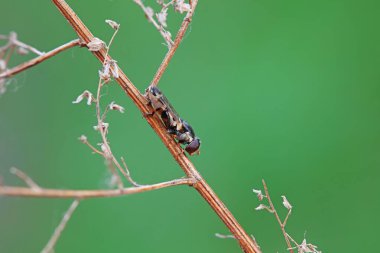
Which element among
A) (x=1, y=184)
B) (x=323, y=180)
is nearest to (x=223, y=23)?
(x=323, y=180)

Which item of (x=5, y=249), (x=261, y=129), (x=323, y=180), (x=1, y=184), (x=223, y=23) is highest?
(x=1, y=184)

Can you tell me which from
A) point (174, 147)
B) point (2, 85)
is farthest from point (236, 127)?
point (2, 85)

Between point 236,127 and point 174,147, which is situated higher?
point 174,147

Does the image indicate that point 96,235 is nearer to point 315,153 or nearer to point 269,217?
point 269,217

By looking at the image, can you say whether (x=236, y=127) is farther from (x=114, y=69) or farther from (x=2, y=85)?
(x=2, y=85)

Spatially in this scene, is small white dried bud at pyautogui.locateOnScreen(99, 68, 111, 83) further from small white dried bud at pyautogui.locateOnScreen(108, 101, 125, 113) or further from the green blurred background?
the green blurred background
